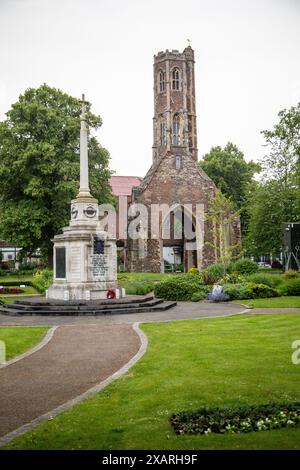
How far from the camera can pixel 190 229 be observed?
50.7 m

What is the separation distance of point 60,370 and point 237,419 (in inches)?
178

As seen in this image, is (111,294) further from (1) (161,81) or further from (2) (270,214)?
(1) (161,81)

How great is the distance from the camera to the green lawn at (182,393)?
5344 mm

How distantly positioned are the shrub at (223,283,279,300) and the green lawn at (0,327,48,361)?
1116 centimetres

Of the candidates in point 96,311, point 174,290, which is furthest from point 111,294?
point 174,290

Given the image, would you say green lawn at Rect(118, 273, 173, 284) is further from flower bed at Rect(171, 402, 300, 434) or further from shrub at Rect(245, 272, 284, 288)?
flower bed at Rect(171, 402, 300, 434)

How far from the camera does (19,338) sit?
41.7ft

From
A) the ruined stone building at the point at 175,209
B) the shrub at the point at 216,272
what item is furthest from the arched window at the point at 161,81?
the shrub at the point at 216,272

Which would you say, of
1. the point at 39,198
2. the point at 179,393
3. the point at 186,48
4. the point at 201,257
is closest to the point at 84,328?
the point at 179,393

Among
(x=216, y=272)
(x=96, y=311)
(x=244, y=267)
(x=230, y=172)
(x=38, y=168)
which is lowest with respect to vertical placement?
(x=96, y=311)

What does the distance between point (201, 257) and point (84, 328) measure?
32.3 metres

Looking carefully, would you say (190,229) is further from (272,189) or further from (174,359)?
(174,359)

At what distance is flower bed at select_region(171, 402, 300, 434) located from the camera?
563cm
